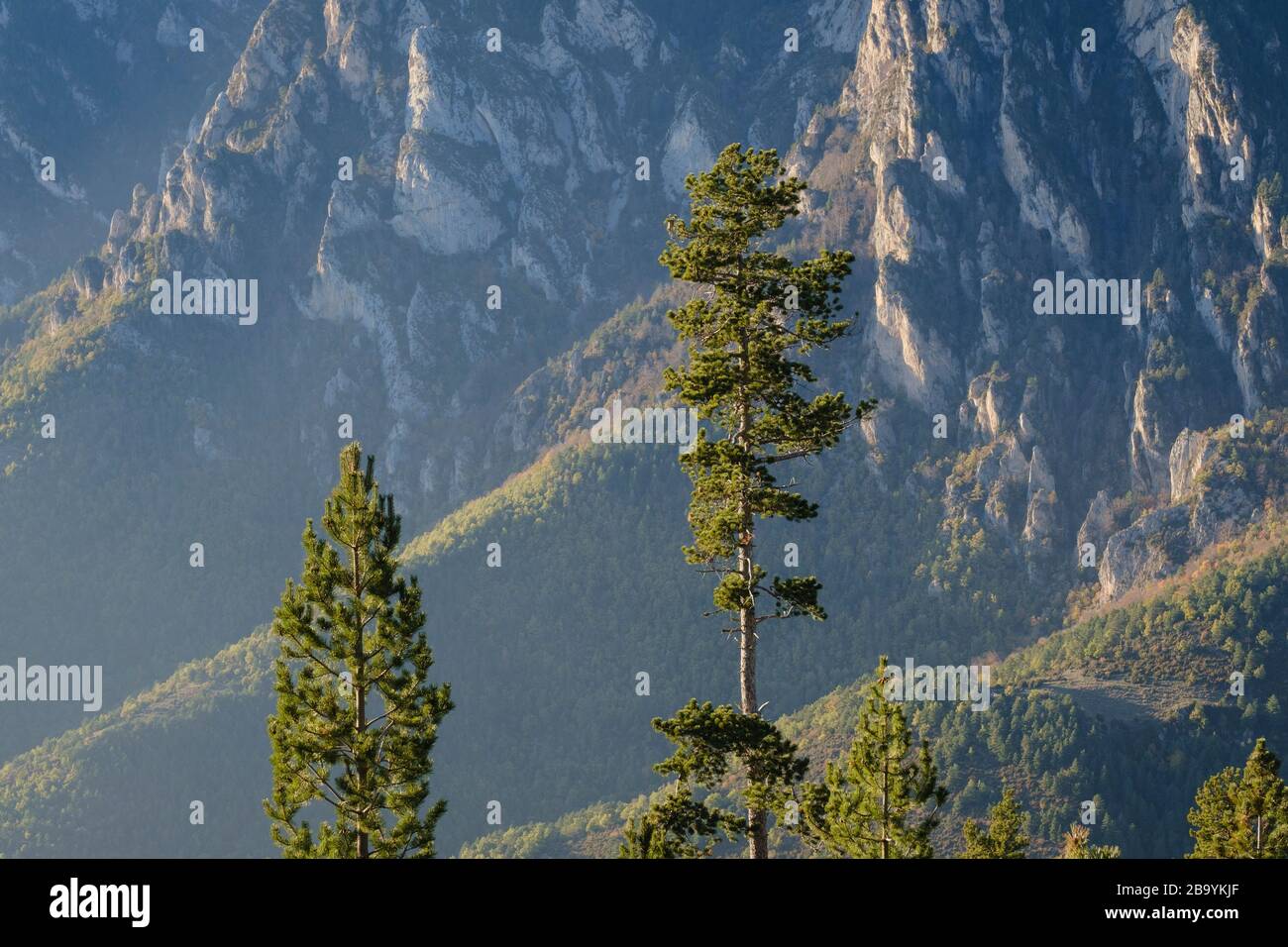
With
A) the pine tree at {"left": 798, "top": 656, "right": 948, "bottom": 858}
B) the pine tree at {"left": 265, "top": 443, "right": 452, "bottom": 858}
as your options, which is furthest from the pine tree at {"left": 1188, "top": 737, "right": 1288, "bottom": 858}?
the pine tree at {"left": 265, "top": 443, "right": 452, "bottom": 858}

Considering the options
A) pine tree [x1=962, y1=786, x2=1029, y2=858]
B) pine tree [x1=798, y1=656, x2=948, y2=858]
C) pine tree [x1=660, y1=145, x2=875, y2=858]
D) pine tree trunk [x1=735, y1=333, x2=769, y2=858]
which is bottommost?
pine tree [x1=962, y1=786, x2=1029, y2=858]

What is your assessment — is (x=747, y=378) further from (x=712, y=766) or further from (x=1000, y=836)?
(x=1000, y=836)

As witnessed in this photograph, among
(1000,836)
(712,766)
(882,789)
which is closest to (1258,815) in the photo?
(1000,836)

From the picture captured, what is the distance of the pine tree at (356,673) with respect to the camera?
50312mm

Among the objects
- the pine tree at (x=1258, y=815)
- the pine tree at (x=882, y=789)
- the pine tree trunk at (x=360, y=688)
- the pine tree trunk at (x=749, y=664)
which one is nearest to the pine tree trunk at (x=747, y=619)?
the pine tree trunk at (x=749, y=664)

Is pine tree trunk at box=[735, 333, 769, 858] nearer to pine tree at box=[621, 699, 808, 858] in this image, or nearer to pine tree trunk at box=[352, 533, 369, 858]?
pine tree at box=[621, 699, 808, 858]

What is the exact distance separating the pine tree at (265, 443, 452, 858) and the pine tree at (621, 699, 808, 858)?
7.23 meters

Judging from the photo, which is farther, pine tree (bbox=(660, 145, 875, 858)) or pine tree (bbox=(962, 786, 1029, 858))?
pine tree (bbox=(962, 786, 1029, 858))

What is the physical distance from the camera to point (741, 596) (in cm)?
4478

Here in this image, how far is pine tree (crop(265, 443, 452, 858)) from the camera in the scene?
50312 millimetres

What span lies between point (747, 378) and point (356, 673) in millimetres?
13649

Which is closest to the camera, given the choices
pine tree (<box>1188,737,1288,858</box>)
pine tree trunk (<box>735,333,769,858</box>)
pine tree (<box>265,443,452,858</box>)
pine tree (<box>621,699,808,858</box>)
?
pine tree trunk (<box>735,333,769,858</box>)
